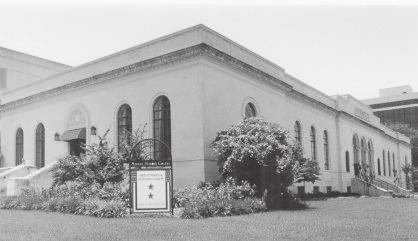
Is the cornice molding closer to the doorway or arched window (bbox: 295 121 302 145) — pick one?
the doorway

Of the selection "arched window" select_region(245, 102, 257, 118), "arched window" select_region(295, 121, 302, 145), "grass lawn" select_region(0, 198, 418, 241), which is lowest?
"grass lawn" select_region(0, 198, 418, 241)

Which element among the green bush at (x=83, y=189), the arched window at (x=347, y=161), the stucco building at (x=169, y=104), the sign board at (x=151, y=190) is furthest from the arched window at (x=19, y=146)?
the arched window at (x=347, y=161)

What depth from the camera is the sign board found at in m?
12.9

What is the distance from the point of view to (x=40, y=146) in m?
29.9

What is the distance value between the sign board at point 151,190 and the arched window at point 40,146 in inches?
731

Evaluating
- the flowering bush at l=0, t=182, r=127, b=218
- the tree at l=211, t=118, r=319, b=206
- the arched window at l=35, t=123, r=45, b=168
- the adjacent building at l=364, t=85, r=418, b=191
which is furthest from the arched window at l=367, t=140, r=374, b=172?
the adjacent building at l=364, t=85, r=418, b=191

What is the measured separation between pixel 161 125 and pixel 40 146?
11162 millimetres

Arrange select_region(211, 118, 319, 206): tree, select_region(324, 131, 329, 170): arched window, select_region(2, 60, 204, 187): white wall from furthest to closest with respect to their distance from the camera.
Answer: select_region(324, 131, 329, 170): arched window → select_region(2, 60, 204, 187): white wall → select_region(211, 118, 319, 206): tree

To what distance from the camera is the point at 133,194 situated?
511 inches

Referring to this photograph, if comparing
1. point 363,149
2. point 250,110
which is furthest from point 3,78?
Answer: point 363,149

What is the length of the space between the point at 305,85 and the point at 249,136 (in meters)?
16.4

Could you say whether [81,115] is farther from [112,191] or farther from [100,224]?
[100,224]

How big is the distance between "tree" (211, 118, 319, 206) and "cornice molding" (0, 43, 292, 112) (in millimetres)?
3859

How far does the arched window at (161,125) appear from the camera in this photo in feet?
73.6
